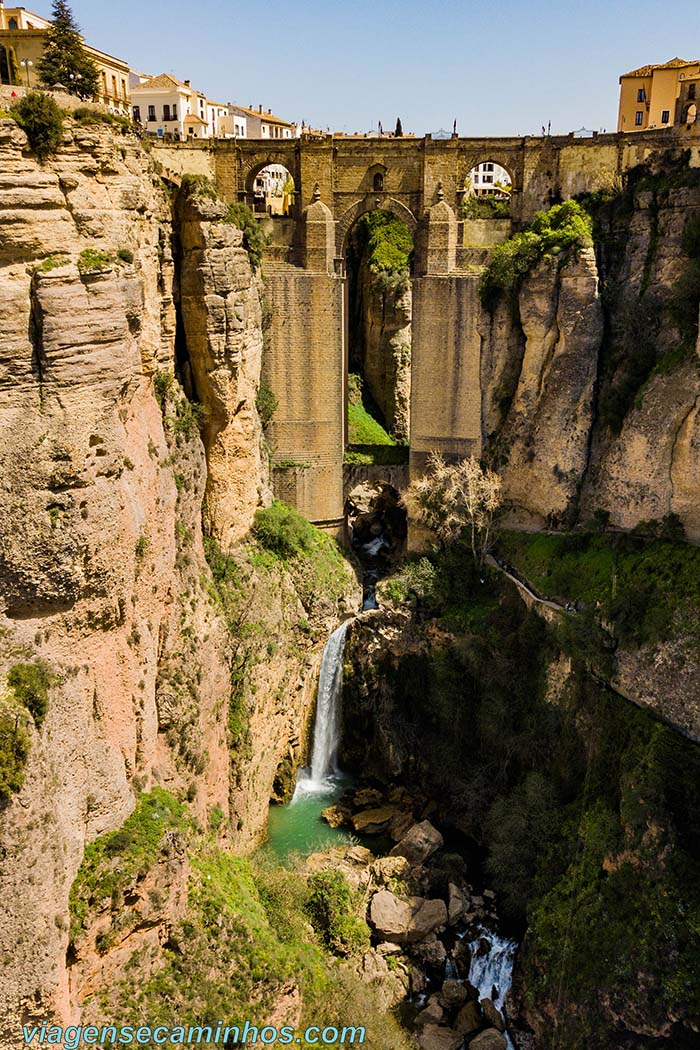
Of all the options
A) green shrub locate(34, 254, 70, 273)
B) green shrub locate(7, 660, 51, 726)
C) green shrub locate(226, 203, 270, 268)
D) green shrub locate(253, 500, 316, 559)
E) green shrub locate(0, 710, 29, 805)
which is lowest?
green shrub locate(253, 500, 316, 559)

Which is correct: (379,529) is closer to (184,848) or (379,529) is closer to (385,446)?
(385,446)

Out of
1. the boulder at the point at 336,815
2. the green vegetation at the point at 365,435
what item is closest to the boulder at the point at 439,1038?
the boulder at the point at 336,815

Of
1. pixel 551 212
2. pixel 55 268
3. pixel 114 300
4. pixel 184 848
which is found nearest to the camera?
pixel 55 268

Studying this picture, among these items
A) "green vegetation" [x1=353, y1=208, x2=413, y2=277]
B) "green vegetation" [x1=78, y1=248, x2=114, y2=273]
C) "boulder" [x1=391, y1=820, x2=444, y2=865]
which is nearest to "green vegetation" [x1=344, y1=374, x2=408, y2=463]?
"green vegetation" [x1=353, y1=208, x2=413, y2=277]

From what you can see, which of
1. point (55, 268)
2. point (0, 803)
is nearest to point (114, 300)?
point (55, 268)

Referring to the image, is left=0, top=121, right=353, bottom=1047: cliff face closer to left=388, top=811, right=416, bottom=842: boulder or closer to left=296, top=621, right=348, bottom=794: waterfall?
left=388, top=811, right=416, bottom=842: boulder

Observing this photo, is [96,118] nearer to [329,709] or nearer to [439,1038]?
[329,709]
